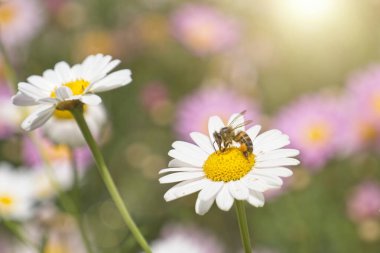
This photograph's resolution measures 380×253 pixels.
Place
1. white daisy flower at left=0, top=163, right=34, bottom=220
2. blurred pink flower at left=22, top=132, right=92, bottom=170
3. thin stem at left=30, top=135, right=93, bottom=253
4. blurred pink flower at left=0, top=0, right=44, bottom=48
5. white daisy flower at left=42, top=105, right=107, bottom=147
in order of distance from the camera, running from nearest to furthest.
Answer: thin stem at left=30, top=135, right=93, bottom=253 → white daisy flower at left=42, top=105, right=107, bottom=147 → white daisy flower at left=0, top=163, right=34, bottom=220 → blurred pink flower at left=22, top=132, right=92, bottom=170 → blurred pink flower at left=0, top=0, right=44, bottom=48

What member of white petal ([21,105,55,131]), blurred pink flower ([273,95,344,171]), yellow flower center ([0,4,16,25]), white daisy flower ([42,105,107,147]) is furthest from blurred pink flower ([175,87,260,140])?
white petal ([21,105,55,131])

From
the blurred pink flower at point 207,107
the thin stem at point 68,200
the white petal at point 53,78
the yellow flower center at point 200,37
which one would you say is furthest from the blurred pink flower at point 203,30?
Answer: the white petal at point 53,78

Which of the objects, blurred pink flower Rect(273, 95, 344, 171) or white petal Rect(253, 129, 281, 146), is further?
blurred pink flower Rect(273, 95, 344, 171)

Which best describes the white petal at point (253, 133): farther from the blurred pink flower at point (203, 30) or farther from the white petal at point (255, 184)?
the blurred pink flower at point (203, 30)

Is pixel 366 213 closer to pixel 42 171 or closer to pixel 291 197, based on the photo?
pixel 291 197

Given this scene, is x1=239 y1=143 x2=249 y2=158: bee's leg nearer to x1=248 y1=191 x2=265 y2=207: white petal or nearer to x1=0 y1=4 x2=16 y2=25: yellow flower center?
x1=248 y1=191 x2=265 y2=207: white petal

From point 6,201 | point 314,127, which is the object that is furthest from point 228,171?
point 314,127

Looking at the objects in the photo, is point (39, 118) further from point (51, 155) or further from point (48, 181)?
point (51, 155)

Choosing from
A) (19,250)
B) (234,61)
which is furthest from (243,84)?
(19,250)
